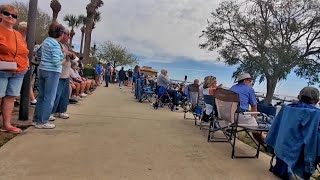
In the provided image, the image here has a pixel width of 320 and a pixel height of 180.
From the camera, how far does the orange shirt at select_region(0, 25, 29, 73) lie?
495 cm

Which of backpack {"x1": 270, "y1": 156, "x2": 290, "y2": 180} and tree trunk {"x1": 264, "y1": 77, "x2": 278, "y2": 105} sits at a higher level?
tree trunk {"x1": 264, "y1": 77, "x2": 278, "y2": 105}

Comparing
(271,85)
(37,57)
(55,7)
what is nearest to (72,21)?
(55,7)

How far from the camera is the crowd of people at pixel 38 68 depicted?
5012 mm

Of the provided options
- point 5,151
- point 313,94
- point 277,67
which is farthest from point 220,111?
point 277,67

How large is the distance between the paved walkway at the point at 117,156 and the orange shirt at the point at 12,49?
1.00 meters

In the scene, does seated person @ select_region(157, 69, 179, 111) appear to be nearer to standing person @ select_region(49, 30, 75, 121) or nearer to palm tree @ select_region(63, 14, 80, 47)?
standing person @ select_region(49, 30, 75, 121)

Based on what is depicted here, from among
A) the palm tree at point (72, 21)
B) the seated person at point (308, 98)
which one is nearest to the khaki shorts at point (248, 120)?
the seated person at point (308, 98)

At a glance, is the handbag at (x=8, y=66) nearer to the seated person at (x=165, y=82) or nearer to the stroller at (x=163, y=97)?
the stroller at (x=163, y=97)

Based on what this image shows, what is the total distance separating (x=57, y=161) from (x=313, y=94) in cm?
305

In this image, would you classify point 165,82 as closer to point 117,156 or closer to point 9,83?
point 9,83

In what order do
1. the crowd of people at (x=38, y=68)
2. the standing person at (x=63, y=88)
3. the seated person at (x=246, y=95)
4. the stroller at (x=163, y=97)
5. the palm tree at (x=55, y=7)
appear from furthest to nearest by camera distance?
the palm tree at (x=55, y=7) < the stroller at (x=163, y=97) < the standing person at (x=63, y=88) < the seated person at (x=246, y=95) < the crowd of people at (x=38, y=68)

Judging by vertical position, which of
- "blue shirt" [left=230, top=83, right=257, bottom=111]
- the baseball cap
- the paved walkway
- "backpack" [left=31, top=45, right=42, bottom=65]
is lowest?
the paved walkway

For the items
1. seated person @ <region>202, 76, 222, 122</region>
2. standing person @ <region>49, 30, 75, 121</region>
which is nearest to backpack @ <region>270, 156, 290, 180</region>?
seated person @ <region>202, 76, 222, 122</region>

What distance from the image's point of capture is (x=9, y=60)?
502cm
